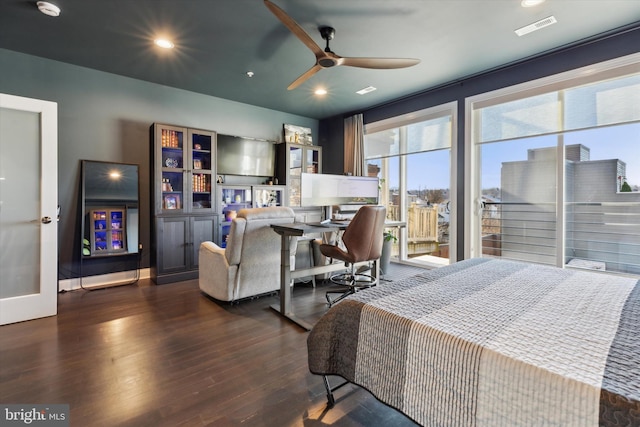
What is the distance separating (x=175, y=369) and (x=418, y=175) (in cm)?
441

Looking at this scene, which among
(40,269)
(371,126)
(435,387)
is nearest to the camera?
(435,387)

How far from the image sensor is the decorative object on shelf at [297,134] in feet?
18.2

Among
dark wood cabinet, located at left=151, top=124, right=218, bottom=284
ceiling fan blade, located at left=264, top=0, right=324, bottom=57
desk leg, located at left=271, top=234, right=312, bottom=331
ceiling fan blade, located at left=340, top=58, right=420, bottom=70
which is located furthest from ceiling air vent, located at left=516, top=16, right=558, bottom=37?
dark wood cabinet, located at left=151, top=124, right=218, bottom=284

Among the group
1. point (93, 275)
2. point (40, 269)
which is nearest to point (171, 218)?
point (93, 275)

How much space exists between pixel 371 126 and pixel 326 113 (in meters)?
0.93

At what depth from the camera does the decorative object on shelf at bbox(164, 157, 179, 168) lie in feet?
13.6

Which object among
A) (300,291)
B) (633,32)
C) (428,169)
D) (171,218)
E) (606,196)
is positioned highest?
(633,32)

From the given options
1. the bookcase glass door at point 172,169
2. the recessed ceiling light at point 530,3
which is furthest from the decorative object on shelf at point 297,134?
the recessed ceiling light at point 530,3

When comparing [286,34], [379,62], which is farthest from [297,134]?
[379,62]

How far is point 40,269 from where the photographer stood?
9.12ft

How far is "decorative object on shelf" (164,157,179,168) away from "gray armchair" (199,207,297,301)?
162 centimetres

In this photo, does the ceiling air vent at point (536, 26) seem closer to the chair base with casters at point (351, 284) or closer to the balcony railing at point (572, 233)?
the balcony railing at point (572, 233)

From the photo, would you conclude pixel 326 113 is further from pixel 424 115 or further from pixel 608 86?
pixel 608 86

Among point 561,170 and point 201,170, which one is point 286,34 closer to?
point 201,170
